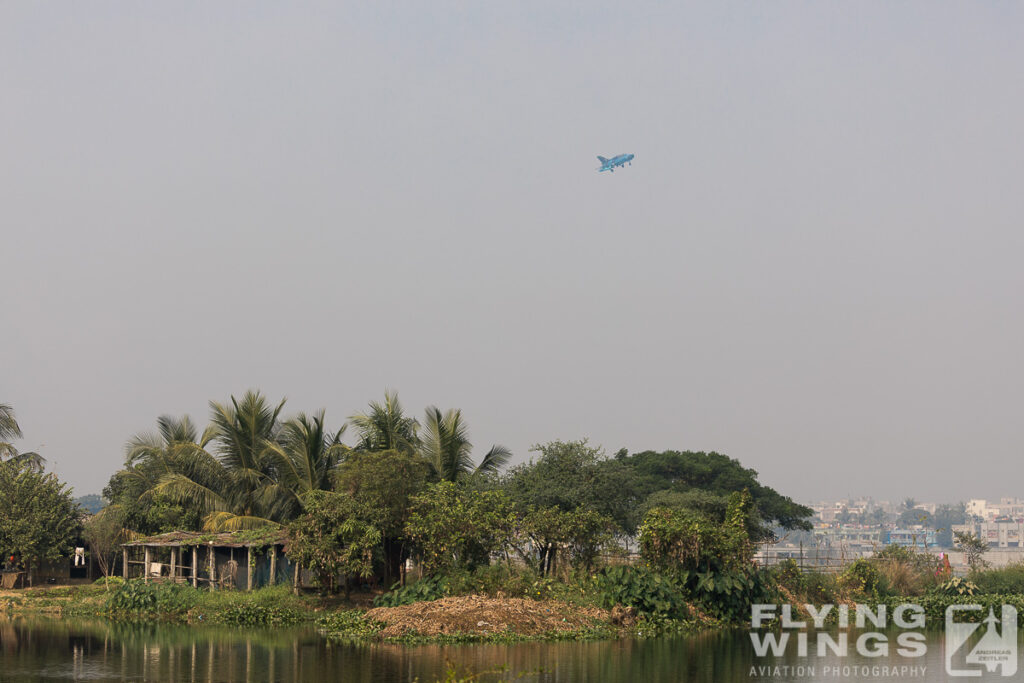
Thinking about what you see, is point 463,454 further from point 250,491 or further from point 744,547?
point 744,547

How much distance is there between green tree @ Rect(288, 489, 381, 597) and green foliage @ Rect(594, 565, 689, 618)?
695 cm

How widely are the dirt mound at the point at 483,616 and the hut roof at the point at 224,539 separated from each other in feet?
22.4

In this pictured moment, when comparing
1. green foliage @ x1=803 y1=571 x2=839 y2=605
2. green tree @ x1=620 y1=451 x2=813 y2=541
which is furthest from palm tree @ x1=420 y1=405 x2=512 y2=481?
green tree @ x1=620 y1=451 x2=813 y2=541

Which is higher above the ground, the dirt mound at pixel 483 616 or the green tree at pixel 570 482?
the green tree at pixel 570 482

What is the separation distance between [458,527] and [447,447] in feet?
24.8

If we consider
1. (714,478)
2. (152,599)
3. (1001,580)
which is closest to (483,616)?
(152,599)

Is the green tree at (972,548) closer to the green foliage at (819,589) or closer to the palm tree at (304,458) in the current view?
the green foliage at (819,589)

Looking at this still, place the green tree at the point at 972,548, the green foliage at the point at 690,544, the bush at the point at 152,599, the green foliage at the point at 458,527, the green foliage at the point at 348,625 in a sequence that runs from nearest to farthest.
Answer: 1. the green foliage at the point at 348,625
2. the green foliage at the point at 458,527
3. the green foliage at the point at 690,544
4. the bush at the point at 152,599
5. the green tree at the point at 972,548

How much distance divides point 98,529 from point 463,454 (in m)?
14.7

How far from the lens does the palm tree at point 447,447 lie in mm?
38656

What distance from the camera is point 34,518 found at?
132 feet

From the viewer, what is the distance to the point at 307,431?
1575 inches

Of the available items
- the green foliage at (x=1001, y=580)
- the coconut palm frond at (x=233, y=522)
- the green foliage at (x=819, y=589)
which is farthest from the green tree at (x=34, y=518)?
the green foliage at (x=1001, y=580)

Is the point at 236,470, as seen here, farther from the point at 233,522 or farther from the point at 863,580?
the point at 863,580
